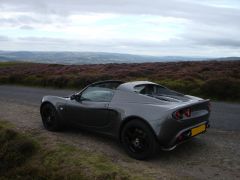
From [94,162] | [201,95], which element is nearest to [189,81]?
[201,95]

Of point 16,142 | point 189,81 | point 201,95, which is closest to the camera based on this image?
point 16,142

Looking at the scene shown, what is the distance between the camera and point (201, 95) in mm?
15211

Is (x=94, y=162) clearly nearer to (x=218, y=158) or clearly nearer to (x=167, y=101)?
(x=167, y=101)

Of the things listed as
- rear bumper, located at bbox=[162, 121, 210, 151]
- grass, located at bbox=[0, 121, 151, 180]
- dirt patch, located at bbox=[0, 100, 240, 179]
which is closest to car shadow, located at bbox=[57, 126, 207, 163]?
dirt patch, located at bbox=[0, 100, 240, 179]

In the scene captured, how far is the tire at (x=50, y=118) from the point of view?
7.75 meters

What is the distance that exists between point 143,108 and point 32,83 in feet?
65.5

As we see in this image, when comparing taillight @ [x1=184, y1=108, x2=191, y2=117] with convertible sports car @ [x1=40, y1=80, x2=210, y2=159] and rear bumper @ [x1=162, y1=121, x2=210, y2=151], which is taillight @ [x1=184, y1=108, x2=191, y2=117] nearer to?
convertible sports car @ [x1=40, y1=80, x2=210, y2=159]

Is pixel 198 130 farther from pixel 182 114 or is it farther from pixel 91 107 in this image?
pixel 91 107

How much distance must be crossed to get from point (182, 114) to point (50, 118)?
3670 mm

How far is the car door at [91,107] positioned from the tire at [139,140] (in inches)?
25.6

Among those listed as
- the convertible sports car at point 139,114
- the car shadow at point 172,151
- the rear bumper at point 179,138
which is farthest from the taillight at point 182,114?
the car shadow at point 172,151

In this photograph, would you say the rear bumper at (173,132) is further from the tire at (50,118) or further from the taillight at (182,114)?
the tire at (50,118)

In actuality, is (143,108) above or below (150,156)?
above

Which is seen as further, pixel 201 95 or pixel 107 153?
pixel 201 95
